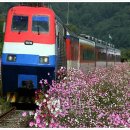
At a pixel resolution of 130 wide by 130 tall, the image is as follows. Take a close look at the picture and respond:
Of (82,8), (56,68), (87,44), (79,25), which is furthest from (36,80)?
(82,8)

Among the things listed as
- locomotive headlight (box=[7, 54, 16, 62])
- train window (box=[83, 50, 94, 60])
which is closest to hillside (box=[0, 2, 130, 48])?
train window (box=[83, 50, 94, 60])

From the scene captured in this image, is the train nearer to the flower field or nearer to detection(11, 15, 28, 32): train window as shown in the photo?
detection(11, 15, 28, 32): train window

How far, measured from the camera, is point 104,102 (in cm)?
1277

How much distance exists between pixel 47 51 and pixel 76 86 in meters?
3.20

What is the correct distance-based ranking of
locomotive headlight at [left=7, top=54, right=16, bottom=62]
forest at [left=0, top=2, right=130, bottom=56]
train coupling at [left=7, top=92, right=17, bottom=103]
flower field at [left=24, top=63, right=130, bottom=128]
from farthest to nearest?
forest at [left=0, top=2, right=130, bottom=56], train coupling at [left=7, top=92, right=17, bottom=103], locomotive headlight at [left=7, top=54, right=16, bottom=62], flower field at [left=24, top=63, right=130, bottom=128]

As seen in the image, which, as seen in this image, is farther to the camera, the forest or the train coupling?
the forest

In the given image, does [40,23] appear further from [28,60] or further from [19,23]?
[28,60]

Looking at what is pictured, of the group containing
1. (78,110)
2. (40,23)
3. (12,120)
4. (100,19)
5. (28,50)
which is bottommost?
(12,120)

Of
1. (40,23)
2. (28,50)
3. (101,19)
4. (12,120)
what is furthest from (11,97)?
(101,19)

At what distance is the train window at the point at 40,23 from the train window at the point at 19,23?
10.1 inches

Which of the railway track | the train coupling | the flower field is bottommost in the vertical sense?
the railway track

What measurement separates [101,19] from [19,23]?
168m

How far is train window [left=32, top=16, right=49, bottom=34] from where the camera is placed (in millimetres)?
16797

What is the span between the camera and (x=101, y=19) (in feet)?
602
